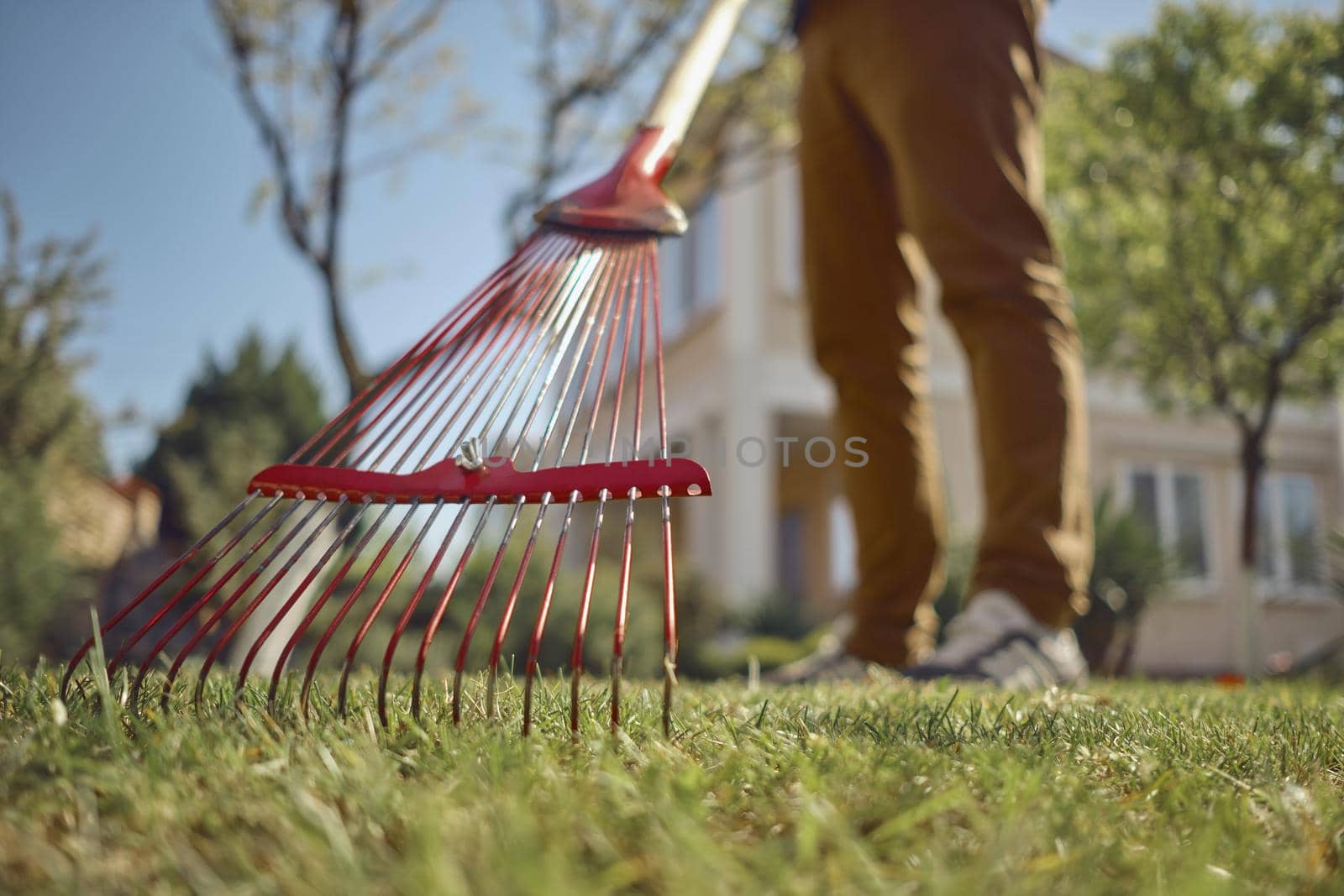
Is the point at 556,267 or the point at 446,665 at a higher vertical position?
the point at 556,267

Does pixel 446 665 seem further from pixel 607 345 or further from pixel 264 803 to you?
pixel 264 803

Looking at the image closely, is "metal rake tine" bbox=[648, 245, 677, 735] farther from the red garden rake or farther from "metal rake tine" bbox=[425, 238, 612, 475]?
"metal rake tine" bbox=[425, 238, 612, 475]

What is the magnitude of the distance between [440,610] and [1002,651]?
1410 mm

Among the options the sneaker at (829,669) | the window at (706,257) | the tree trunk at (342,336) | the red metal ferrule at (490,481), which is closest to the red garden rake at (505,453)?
the red metal ferrule at (490,481)

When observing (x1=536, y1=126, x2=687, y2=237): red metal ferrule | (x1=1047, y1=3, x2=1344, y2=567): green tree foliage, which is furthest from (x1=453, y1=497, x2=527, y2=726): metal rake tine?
(x1=1047, y1=3, x2=1344, y2=567): green tree foliage

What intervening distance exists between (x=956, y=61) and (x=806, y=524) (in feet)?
36.9

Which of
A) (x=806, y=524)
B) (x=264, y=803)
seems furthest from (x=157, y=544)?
(x=806, y=524)

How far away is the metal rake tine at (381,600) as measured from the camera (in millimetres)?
1084

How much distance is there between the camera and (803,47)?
9.50ft

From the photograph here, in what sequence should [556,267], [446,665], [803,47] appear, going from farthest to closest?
[446,665] < [803,47] < [556,267]

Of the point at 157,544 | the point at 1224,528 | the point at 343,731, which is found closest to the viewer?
the point at 343,731

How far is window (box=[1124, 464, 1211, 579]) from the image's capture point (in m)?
12.4

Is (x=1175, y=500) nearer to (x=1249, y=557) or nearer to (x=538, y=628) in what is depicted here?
(x=1249, y=557)

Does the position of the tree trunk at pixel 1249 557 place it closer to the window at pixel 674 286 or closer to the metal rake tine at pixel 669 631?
the window at pixel 674 286
